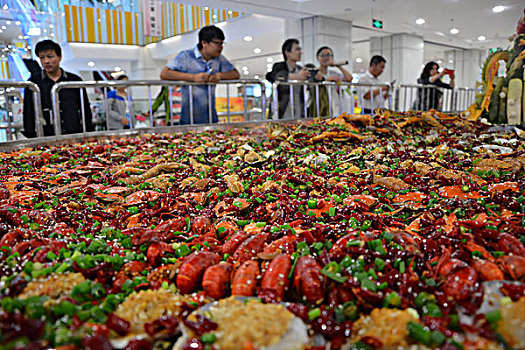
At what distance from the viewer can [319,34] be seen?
8602mm

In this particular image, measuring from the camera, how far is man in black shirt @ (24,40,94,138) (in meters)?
3.34

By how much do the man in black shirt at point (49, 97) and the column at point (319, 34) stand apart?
Answer: 6.07 m

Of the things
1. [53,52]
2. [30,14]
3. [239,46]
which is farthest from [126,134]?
[239,46]

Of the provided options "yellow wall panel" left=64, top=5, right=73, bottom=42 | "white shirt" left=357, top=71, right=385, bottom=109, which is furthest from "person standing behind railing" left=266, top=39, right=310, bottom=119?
"yellow wall panel" left=64, top=5, right=73, bottom=42

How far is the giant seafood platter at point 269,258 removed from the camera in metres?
0.61

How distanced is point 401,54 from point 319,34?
359cm

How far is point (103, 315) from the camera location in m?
0.66

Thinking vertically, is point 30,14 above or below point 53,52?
above

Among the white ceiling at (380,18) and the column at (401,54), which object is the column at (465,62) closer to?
the white ceiling at (380,18)

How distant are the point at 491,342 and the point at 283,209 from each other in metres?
0.68

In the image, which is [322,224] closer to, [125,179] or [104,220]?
[104,220]

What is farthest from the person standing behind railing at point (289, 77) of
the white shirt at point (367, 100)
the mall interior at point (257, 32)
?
the white shirt at point (367, 100)

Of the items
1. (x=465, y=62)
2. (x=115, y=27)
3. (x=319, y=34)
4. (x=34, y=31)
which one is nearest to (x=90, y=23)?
(x=115, y=27)

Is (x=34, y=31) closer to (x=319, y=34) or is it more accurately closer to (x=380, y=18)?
(x=319, y=34)
